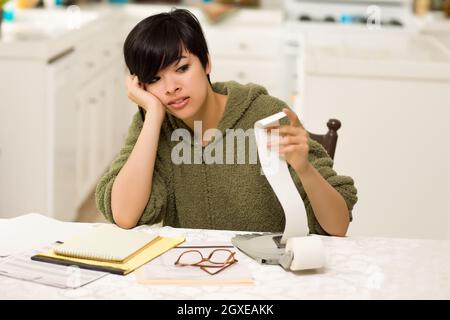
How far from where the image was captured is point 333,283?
1.43 meters

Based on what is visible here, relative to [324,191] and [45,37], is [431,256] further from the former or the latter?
[45,37]

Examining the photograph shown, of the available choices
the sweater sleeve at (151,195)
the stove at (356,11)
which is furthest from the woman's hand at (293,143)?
the stove at (356,11)

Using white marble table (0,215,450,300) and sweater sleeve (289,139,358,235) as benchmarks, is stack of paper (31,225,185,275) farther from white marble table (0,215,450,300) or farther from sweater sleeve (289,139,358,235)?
sweater sleeve (289,139,358,235)

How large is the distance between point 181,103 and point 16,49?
173 cm

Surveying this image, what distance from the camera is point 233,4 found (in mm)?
5594

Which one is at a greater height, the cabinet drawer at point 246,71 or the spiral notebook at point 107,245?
the spiral notebook at point 107,245

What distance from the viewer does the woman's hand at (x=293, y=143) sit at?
154 cm

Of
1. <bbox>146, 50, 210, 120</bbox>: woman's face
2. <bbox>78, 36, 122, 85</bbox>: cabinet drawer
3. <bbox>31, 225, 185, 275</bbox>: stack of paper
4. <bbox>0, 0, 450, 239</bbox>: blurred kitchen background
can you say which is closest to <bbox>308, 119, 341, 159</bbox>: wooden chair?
<bbox>146, 50, 210, 120</bbox>: woman's face

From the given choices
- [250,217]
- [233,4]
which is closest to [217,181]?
[250,217]

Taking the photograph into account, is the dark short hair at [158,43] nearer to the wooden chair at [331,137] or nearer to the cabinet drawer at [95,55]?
the wooden chair at [331,137]

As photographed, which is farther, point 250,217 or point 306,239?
point 250,217

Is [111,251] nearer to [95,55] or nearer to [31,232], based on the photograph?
[31,232]

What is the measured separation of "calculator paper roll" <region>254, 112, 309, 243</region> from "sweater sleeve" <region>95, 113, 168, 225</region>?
0.44 metres

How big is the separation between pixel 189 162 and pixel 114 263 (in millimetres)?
529
